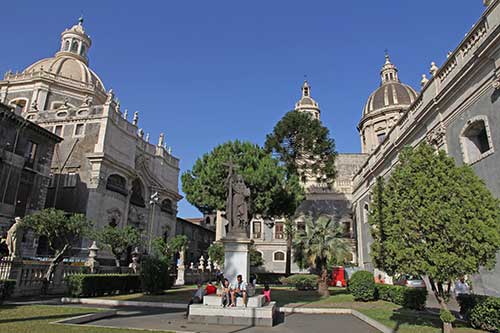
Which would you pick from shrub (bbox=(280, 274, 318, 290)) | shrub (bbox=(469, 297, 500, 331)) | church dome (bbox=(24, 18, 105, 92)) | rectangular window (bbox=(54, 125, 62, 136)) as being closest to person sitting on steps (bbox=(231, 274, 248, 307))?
shrub (bbox=(469, 297, 500, 331))

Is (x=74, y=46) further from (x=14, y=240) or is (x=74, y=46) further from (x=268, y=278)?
(x=14, y=240)

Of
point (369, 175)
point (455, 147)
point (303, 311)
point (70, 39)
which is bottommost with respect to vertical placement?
point (303, 311)

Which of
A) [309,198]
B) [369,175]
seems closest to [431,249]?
[369,175]

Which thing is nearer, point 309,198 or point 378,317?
point 378,317

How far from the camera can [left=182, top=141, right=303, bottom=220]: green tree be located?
25875 millimetres

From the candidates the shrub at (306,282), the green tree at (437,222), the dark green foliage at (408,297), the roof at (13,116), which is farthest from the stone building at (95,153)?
the green tree at (437,222)

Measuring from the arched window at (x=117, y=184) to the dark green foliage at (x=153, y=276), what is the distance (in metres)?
16.3

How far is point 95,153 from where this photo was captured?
31891 mm

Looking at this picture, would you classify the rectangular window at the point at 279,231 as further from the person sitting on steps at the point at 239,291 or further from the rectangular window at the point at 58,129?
the person sitting on steps at the point at 239,291

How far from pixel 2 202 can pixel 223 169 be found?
1578 centimetres

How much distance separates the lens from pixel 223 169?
25.7m

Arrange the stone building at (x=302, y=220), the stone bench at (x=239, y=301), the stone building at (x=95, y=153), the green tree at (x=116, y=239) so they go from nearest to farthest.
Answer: the stone bench at (x=239, y=301) < the green tree at (x=116, y=239) < the stone building at (x=95, y=153) < the stone building at (x=302, y=220)

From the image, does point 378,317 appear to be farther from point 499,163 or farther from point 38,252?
point 38,252

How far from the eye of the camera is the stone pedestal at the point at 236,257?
11805 mm
